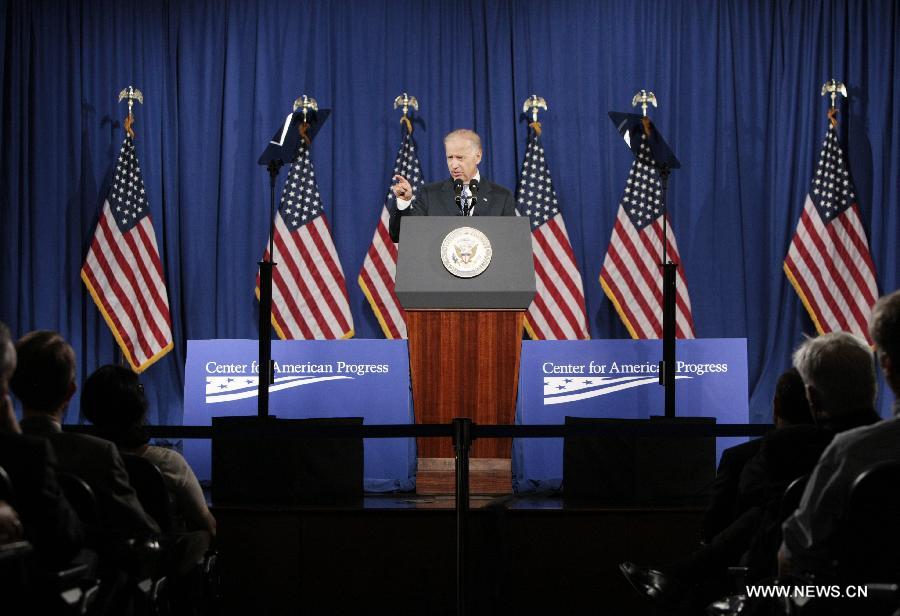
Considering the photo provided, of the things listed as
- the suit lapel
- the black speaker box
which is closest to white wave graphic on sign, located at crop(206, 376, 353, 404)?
the suit lapel

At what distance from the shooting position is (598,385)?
6.43 m

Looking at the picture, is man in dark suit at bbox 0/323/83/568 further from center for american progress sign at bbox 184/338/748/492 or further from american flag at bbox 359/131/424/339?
american flag at bbox 359/131/424/339

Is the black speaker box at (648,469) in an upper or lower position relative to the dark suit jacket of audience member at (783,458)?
lower

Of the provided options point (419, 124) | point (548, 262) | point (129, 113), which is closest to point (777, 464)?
point (548, 262)

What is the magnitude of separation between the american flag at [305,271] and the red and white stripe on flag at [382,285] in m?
0.19

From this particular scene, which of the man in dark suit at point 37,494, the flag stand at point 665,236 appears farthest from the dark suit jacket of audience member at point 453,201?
the man in dark suit at point 37,494

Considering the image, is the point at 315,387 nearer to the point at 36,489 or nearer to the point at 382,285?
the point at 382,285

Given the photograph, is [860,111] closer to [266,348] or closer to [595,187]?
[595,187]

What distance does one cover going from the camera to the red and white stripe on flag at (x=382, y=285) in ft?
24.6

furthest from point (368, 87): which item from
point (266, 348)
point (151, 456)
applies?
point (151, 456)

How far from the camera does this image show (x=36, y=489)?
2.06 m

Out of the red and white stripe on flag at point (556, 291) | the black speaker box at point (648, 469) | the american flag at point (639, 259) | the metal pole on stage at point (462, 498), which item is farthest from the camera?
the american flag at point (639, 259)

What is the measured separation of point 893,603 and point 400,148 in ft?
20.1

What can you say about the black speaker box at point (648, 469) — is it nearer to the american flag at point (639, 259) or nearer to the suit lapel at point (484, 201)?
the suit lapel at point (484, 201)
